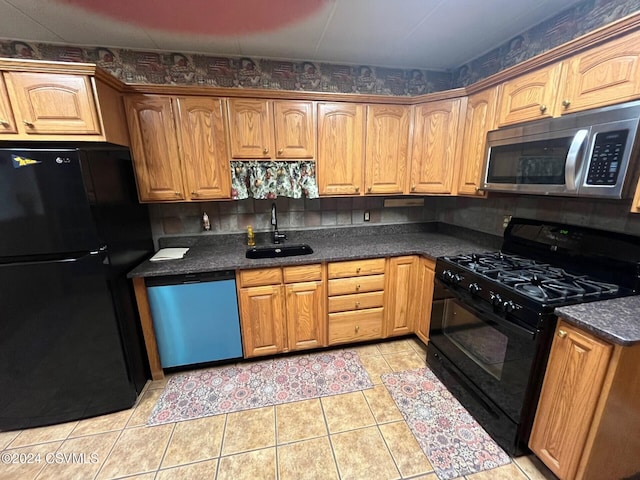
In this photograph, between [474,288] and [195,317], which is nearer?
[474,288]

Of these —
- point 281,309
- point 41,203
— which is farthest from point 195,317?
point 41,203

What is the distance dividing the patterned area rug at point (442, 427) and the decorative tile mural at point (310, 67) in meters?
2.53

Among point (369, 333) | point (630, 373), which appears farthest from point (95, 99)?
point (630, 373)

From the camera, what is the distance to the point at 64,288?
60.5 inches

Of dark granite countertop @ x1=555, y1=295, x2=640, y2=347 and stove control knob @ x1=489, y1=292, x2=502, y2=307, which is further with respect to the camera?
stove control knob @ x1=489, y1=292, x2=502, y2=307

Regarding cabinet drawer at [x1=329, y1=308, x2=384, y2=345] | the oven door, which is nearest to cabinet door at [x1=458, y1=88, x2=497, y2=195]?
the oven door

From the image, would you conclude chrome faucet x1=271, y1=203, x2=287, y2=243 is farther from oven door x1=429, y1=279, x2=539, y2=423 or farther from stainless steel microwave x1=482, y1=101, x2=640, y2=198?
stainless steel microwave x1=482, y1=101, x2=640, y2=198

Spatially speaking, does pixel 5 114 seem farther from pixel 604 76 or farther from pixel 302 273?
pixel 604 76

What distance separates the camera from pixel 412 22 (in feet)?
5.85

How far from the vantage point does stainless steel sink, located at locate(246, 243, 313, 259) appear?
2.32 meters

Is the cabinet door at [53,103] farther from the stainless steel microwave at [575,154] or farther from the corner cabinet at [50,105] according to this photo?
the stainless steel microwave at [575,154]

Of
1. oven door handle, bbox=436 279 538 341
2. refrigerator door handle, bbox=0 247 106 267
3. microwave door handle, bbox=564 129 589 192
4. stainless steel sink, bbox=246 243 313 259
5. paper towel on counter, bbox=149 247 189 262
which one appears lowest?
oven door handle, bbox=436 279 538 341

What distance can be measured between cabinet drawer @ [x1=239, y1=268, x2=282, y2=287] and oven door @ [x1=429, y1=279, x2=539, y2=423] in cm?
124

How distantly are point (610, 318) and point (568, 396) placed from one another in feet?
1.32
